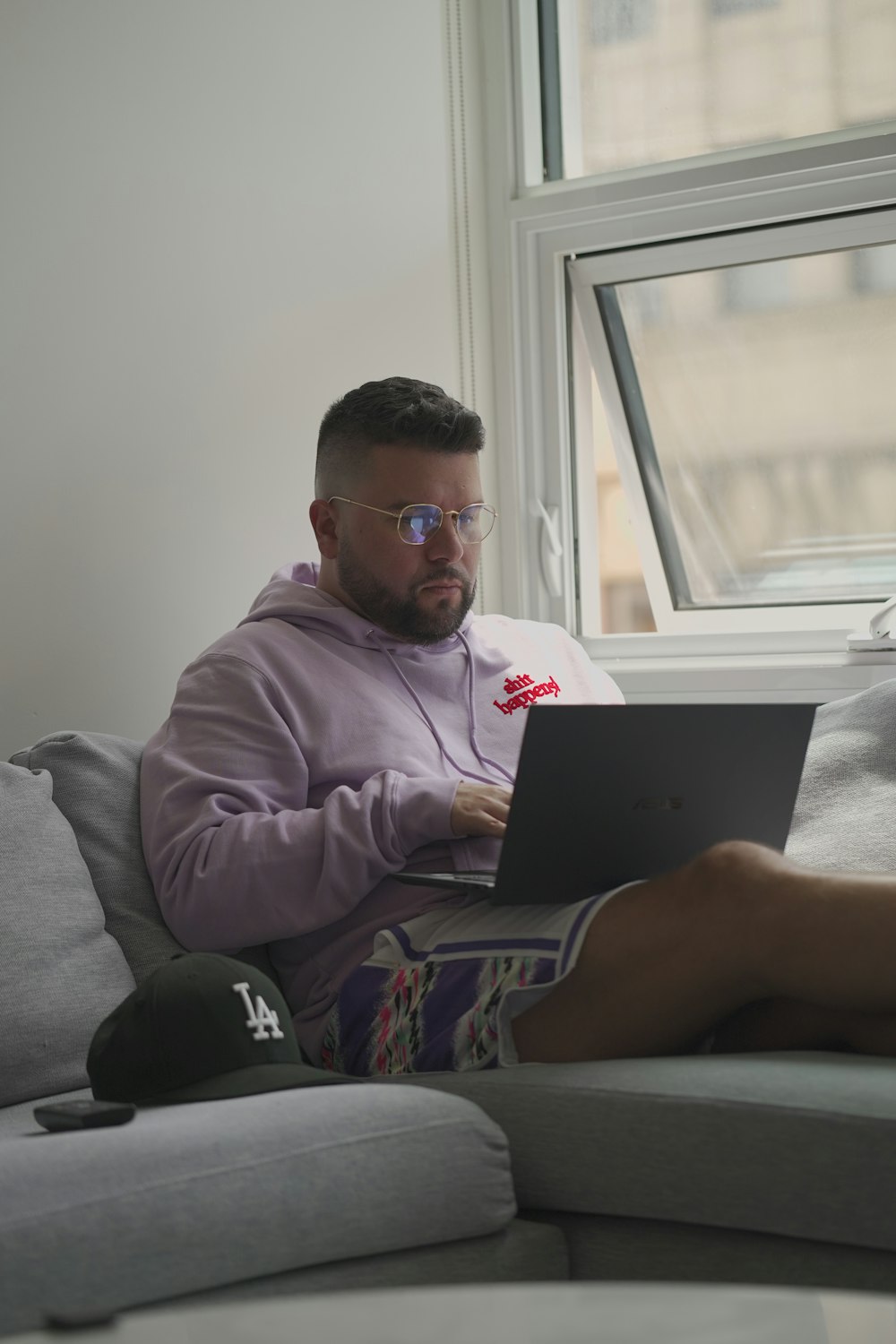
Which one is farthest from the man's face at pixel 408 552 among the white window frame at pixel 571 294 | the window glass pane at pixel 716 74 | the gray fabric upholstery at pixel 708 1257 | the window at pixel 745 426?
the window glass pane at pixel 716 74

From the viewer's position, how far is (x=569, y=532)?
324 centimetres

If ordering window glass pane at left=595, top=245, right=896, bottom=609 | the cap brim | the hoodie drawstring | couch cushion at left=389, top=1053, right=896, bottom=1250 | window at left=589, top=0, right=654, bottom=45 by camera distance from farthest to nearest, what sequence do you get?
window at left=589, top=0, right=654, bottom=45, window glass pane at left=595, top=245, right=896, bottom=609, the hoodie drawstring, the cap brim, couch cushion at left=389, top=1053, right=896, bottom=1250

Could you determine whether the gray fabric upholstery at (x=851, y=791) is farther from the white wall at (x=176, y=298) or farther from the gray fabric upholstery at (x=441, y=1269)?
the white wall at (x=176, y=298)

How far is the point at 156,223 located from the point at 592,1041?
1.59 metres

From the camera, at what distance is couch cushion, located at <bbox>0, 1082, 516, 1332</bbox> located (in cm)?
97

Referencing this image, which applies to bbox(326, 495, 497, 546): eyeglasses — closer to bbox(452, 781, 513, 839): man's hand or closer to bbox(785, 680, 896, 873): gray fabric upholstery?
bbox(452, 781, 513, 839): man's hand

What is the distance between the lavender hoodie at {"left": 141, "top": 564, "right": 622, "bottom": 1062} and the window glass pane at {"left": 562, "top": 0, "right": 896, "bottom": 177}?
5.53ft

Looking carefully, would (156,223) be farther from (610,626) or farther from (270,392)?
(610,626)

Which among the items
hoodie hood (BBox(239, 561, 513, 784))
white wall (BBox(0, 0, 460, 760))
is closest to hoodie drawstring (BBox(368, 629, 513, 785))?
hoodie hood (BBox(239, 561, 513, 784))

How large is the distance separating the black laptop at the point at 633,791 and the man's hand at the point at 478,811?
0.09 meters

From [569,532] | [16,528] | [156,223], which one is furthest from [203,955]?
[569,532]

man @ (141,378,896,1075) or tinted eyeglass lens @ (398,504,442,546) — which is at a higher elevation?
tinted eyeglass lens @ (398,504,442,546)

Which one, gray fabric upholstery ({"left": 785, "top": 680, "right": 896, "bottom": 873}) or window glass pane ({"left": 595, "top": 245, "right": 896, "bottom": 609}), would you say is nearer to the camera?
gray fabric upholstery ({"left": 785, "top": 680, "right": 896, "bottom": 873})

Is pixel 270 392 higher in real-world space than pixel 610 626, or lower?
higher
